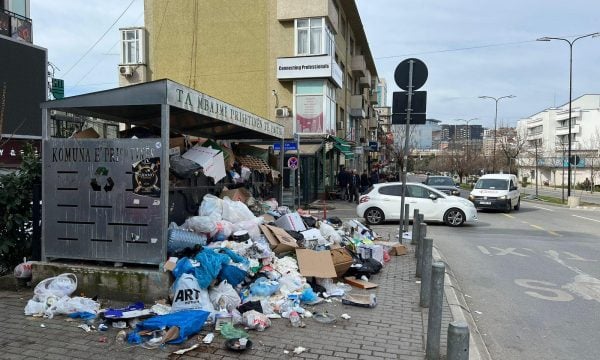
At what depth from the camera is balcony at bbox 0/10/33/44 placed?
17.2m

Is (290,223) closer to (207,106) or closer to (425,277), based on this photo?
(207,106)

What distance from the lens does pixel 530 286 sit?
302 inches

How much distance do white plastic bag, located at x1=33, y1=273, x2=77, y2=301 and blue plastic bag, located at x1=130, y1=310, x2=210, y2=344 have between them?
1.40 metres

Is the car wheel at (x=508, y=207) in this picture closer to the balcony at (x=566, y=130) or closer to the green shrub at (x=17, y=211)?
the green shrub at (x=17, y=211)

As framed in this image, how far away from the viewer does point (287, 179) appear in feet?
78.0

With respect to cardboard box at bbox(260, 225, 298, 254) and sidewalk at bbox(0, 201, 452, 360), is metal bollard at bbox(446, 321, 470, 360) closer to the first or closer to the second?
sidewalk at bbox(0, 201, 452, 360)

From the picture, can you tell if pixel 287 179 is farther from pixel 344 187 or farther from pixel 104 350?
pixel 104 350

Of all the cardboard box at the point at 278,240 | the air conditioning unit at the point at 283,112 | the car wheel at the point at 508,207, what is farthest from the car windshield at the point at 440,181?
the cardboard box at the point at 278,240

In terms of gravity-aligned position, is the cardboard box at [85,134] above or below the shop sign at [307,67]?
below

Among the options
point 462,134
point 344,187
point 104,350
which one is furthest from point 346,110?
point 462,134

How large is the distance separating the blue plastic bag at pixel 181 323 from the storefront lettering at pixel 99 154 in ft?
6.54

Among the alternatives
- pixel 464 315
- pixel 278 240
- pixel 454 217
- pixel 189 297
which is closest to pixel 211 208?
pixel 278 240

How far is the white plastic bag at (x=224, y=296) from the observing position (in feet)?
17.6

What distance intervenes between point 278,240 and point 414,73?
4673mm
